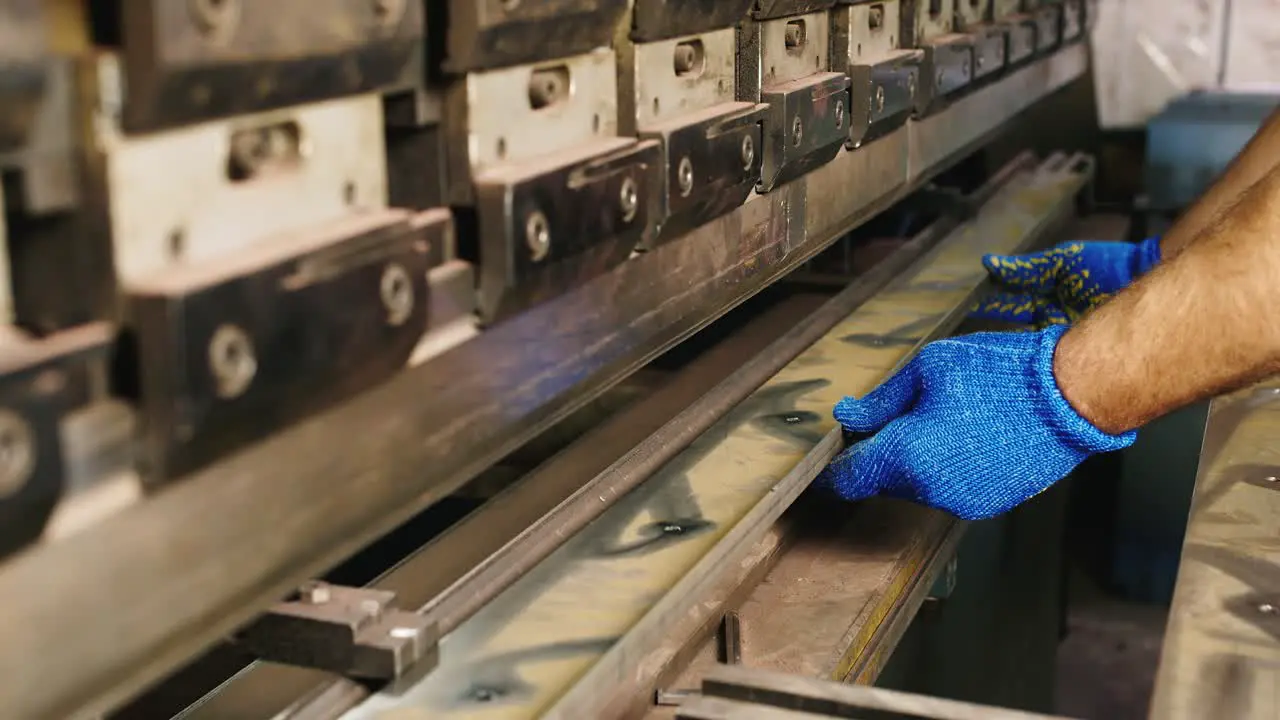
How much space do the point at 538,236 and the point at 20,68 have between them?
421 mm

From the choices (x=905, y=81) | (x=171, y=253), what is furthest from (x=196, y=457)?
(x=905, y=81)

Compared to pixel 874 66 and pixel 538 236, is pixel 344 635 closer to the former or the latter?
pixel 538 236

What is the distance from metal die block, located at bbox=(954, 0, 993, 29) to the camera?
91.6 inches

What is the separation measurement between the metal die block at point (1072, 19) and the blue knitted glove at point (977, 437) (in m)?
2.09

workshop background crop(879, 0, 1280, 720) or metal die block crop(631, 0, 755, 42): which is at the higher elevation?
metal die block crop(631, 0, 755, 42)

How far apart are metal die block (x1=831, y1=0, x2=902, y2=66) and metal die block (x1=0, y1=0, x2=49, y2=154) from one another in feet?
4.07

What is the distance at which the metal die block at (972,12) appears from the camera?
2.33 metres

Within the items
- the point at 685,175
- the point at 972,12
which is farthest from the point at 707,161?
the point at 972,12

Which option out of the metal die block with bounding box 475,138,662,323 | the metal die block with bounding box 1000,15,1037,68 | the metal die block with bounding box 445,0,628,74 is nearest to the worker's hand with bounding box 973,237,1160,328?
the metal die block with bounding box 1000,15,1037,68

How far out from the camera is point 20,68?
61cm

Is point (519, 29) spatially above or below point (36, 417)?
above

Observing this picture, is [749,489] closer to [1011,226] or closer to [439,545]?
[439,545]

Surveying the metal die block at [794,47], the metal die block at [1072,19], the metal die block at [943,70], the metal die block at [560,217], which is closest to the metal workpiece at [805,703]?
the metal die block at [560,217]

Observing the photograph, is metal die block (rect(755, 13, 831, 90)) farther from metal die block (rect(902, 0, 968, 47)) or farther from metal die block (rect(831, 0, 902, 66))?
metal die block (rect(902, 0, 968, 47))
